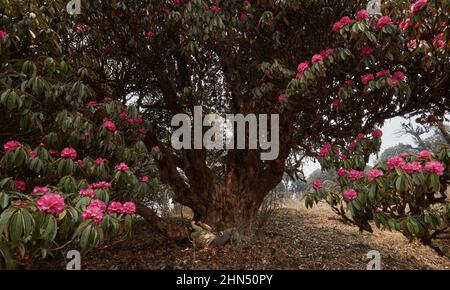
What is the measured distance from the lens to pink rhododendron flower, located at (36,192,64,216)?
1727 mm

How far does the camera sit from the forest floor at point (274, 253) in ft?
13.6

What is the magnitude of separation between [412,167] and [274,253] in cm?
263

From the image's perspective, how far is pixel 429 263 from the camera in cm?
579

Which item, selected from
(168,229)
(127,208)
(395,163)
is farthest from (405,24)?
(168,229)

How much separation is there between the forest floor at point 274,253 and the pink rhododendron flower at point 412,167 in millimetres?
1256

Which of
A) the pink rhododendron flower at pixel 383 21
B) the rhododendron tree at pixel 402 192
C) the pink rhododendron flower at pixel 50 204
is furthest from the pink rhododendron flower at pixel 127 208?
the pink rhododendron flower at pixel 383 21

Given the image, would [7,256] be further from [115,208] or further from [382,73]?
[382,73]

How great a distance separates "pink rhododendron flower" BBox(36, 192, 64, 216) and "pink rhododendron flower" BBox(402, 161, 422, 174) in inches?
86.1

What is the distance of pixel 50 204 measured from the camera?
1.74 metres

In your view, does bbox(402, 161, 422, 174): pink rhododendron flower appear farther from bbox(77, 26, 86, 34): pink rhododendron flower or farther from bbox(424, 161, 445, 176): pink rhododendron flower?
bbox(77, 26, 86, 34): pink rhododendron flower

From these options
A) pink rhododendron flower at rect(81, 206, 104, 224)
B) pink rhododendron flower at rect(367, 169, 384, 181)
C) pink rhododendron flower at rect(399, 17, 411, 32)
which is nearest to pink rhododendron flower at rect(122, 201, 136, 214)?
pink rhododendron flower at rect(81, 206, 104, 224)

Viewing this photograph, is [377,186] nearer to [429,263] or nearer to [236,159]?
[236,159]

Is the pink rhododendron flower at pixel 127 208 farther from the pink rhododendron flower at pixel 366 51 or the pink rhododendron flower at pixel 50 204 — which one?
the pink rhododendron flower at pixel 366 51
